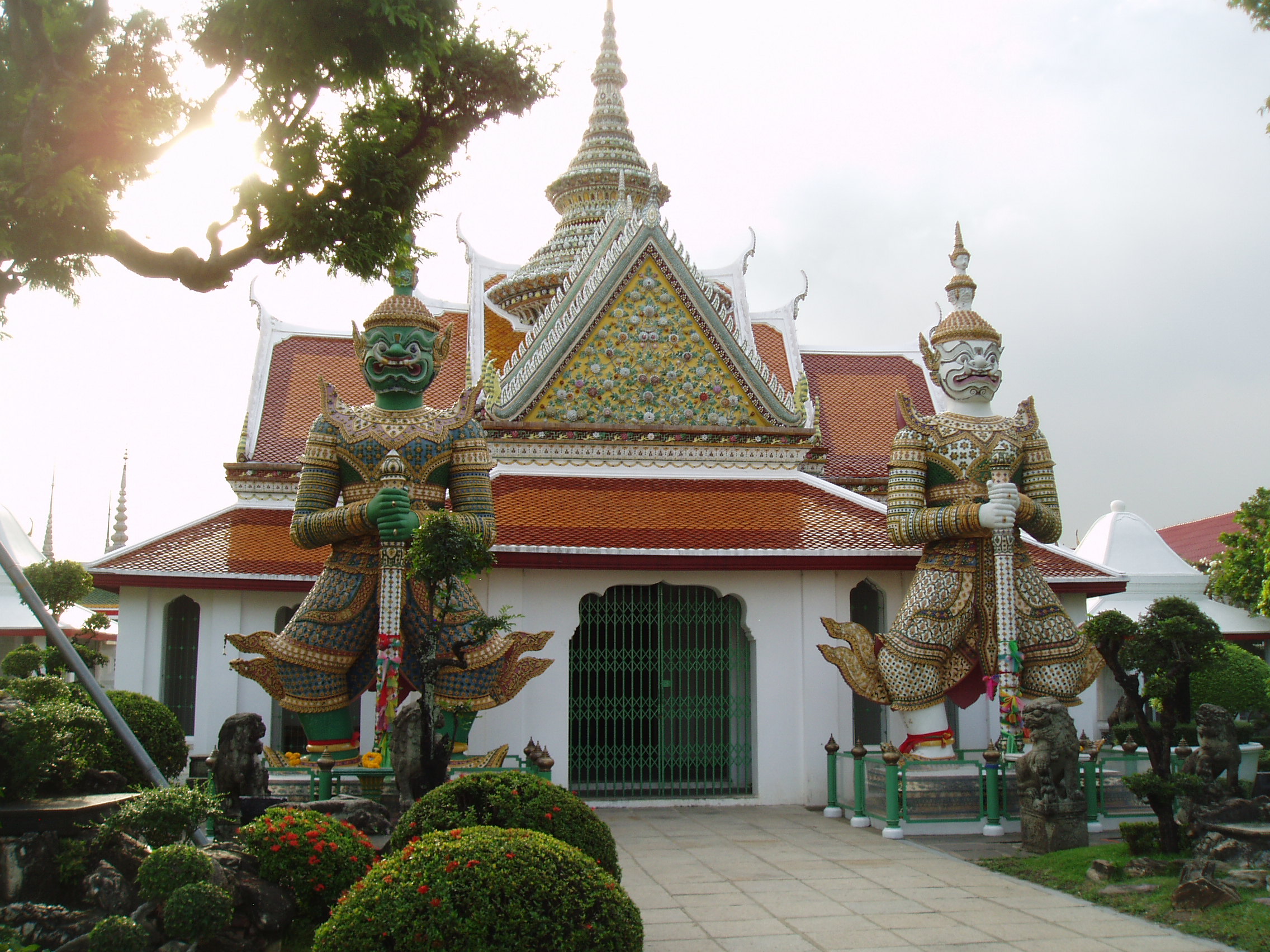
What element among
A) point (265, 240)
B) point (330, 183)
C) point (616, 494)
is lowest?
point (616, 494)

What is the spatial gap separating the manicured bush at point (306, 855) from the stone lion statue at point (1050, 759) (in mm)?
4627

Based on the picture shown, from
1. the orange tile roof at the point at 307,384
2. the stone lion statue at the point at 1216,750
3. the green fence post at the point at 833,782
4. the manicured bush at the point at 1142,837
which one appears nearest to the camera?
the manicured bush at the point at 1142,837

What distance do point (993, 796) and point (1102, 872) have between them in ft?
5.96

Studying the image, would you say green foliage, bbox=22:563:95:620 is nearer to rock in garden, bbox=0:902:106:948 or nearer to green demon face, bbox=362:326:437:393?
green demon face, bbox=362:326:437:393

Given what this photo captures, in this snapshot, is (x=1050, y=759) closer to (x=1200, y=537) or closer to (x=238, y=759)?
(x=238, y=759)

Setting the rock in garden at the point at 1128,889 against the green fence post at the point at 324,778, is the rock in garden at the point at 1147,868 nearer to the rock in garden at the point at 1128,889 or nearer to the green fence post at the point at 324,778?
the rock in garden at the point at 1128,889

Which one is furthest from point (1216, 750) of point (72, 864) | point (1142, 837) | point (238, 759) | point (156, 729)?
point (156, 729)

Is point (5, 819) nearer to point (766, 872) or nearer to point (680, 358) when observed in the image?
point (766, 872)

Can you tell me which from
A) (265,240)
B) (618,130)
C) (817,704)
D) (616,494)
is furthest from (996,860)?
(618,130)

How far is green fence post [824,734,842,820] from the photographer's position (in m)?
9.54

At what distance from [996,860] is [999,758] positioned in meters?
1.21

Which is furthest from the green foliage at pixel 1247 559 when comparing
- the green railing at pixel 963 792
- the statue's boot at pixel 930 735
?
the statue's boot at pixel 930 735

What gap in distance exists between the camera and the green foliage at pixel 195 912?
455cm

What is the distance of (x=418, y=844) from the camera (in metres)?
4.30
